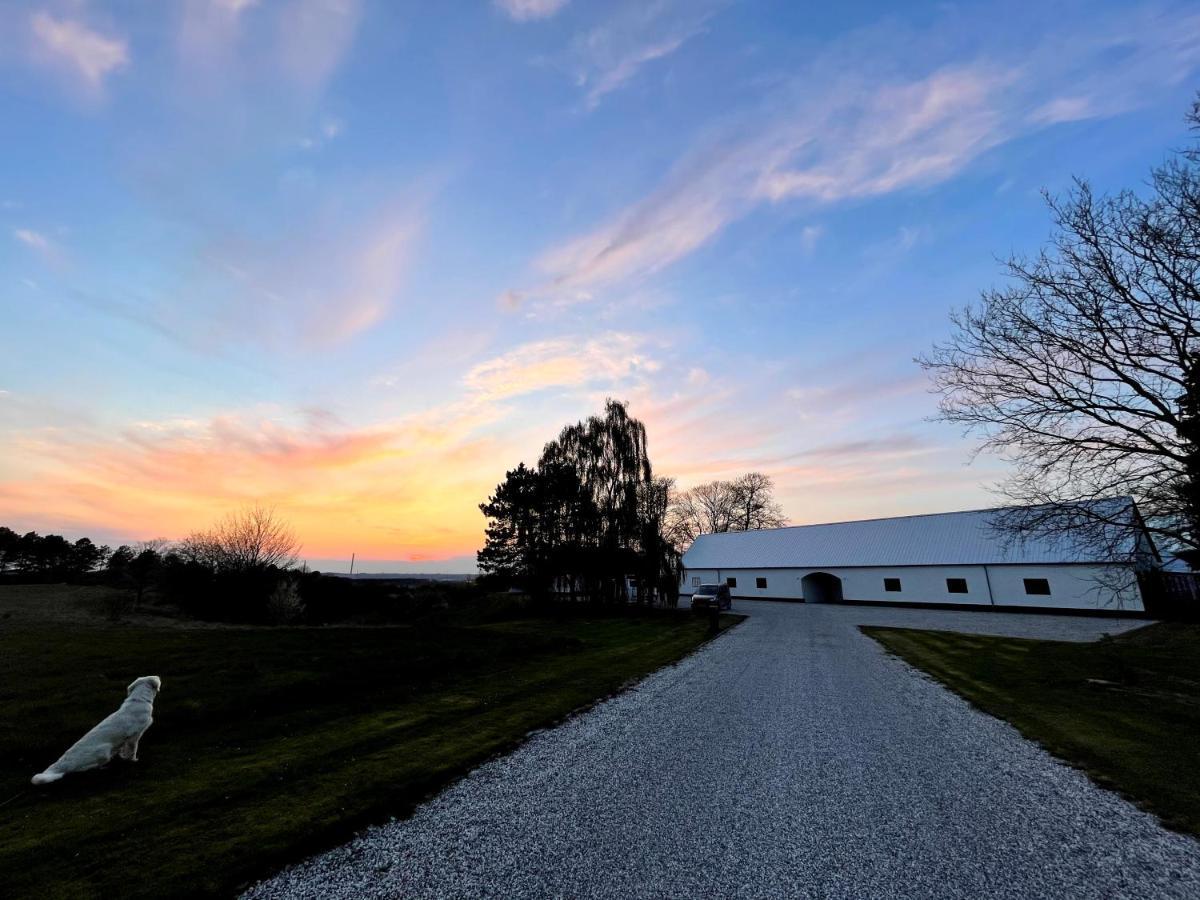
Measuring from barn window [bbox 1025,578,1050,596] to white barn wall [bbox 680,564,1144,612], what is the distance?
7.7 inches

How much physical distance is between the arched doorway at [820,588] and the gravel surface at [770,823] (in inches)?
1503

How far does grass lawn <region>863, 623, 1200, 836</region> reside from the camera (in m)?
6.43

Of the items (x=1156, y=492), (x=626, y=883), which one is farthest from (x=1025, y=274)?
(x=626, y=883)

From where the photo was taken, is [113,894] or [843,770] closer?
[113,894]

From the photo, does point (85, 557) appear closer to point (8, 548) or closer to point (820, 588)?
point (8, 548)

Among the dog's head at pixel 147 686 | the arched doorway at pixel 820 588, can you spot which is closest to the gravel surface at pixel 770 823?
the dog's head at pixel 147 686

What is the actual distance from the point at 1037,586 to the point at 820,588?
1633cm

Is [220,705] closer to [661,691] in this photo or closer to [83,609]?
[661,691]

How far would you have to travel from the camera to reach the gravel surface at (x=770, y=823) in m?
4.30

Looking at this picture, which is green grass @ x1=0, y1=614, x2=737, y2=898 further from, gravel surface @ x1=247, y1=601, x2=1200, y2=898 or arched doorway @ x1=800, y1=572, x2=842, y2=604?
arched doorway @ x1=800, y1=572, x2=842, y2=604

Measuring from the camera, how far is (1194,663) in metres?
13.7

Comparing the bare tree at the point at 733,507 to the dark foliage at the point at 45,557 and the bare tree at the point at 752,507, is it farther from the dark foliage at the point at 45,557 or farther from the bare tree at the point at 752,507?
the dark foliage at the point at 45,557

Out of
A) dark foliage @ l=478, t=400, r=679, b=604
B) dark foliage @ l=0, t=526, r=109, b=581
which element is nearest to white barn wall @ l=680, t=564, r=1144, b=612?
dark foliage @ l=478, t=400, r=679, b=604

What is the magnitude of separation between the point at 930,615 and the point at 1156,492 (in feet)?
80.8
